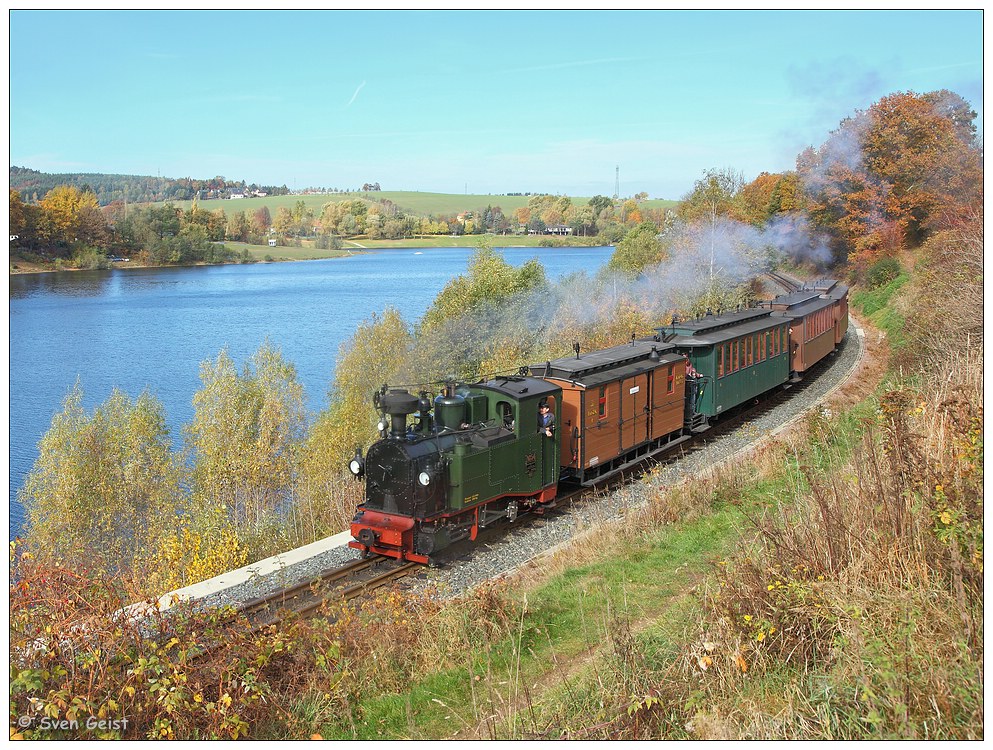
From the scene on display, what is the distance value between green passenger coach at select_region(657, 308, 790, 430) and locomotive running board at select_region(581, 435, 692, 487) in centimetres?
81

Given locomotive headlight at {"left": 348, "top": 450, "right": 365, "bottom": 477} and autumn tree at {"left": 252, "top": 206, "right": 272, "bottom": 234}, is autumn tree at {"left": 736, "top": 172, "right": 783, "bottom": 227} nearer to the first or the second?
locomotive headlight at {"left": 348, "top": 450, "right": 365, "bottom": 477}

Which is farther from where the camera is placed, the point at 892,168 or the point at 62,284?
the point at 62,284

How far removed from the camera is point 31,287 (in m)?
54.7

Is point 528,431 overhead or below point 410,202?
below

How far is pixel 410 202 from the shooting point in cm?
13588

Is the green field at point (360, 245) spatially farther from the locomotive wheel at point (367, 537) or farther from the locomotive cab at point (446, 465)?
the locomotive wheel at point (367, 537)

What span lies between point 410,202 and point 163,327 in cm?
8873

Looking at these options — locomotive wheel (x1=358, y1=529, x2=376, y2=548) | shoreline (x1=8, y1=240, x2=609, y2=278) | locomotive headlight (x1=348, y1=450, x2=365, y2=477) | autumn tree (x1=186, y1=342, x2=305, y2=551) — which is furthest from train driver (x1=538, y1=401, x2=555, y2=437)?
autumn tree (x1=186, y1=342, x2=305, y2=551)

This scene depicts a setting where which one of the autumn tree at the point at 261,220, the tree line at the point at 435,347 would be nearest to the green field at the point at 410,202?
the autumn tree at the point at 261,220

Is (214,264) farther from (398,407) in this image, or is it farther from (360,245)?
(398,407)

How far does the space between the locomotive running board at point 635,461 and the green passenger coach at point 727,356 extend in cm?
81

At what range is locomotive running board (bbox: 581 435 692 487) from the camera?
1654cm

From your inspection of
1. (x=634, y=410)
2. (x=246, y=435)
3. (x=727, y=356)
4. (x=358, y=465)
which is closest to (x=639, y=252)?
(x=246, y=435)

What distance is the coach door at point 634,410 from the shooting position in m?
16.9
